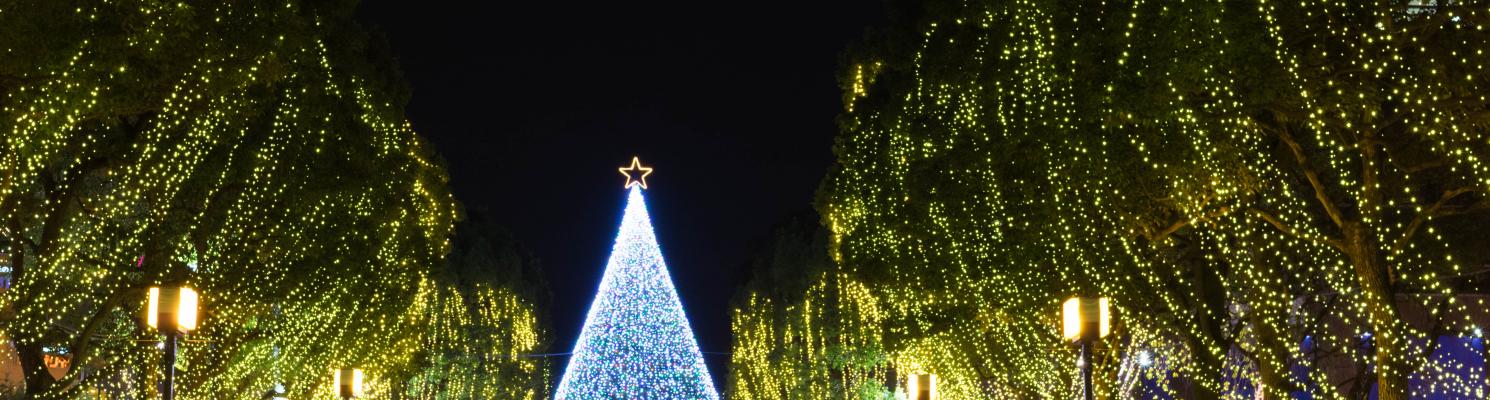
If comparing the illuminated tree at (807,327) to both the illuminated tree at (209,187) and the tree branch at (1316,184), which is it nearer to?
the illuminated tree at (209,187)

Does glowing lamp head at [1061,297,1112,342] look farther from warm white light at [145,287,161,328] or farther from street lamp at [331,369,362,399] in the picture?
street lamp at [331,369,362,399]

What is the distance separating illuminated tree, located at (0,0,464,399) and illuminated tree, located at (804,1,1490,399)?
24.6 feet

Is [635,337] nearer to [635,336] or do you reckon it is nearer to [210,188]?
[635,336]

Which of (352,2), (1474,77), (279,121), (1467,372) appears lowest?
(1467,372)

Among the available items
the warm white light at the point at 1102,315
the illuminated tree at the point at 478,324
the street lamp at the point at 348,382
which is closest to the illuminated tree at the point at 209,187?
the street lamp at the point at 348,382

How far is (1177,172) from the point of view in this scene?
1309 centimetres

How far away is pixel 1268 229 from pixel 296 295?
1197cm

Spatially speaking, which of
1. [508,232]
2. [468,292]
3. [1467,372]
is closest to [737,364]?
[508,232]

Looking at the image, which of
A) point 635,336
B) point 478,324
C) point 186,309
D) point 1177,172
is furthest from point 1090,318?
point 635,336

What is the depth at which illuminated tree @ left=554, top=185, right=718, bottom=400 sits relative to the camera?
4309 cm

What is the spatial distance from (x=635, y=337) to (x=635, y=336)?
32 millimetres

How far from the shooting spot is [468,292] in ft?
133

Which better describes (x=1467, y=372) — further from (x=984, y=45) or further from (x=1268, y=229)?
(x=984, y=45)

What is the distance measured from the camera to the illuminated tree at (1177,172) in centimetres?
1142
